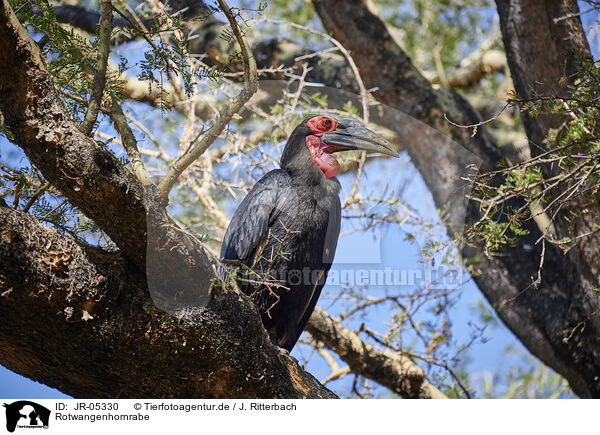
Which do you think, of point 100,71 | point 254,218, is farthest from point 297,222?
point 100,71

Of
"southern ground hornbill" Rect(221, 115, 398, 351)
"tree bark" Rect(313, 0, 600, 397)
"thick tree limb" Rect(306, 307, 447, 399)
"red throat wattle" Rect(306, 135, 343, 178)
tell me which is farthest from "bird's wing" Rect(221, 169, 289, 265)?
"tree bark" Rect(313, 0, 600, 397)

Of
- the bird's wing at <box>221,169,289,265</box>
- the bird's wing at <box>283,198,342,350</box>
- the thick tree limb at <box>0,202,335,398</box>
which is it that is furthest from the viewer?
the bird's wing at <box>283,198,342,350</box>

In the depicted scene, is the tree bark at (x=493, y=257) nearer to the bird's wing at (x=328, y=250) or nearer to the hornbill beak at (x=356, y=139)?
the hornbill beak at (x=356, y=139)

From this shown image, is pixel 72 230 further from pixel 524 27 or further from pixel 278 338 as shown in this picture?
pixel 524 27

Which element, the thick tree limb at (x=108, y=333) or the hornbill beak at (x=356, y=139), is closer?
the thick tree limb at (x=108, y=333)

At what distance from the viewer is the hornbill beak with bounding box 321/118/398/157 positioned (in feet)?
7.32

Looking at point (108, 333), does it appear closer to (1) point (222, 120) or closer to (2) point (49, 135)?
(2) point (49, 135)

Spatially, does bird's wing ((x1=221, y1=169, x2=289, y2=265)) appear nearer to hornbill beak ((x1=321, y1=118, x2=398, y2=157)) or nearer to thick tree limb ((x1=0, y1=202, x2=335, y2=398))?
hornbill beak ((x1=321, y1=118, x2=398, y2=157))

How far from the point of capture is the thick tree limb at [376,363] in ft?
8.98

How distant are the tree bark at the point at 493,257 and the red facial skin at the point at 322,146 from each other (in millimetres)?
621

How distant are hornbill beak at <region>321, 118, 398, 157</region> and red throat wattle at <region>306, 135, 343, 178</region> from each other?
0.07 ft
